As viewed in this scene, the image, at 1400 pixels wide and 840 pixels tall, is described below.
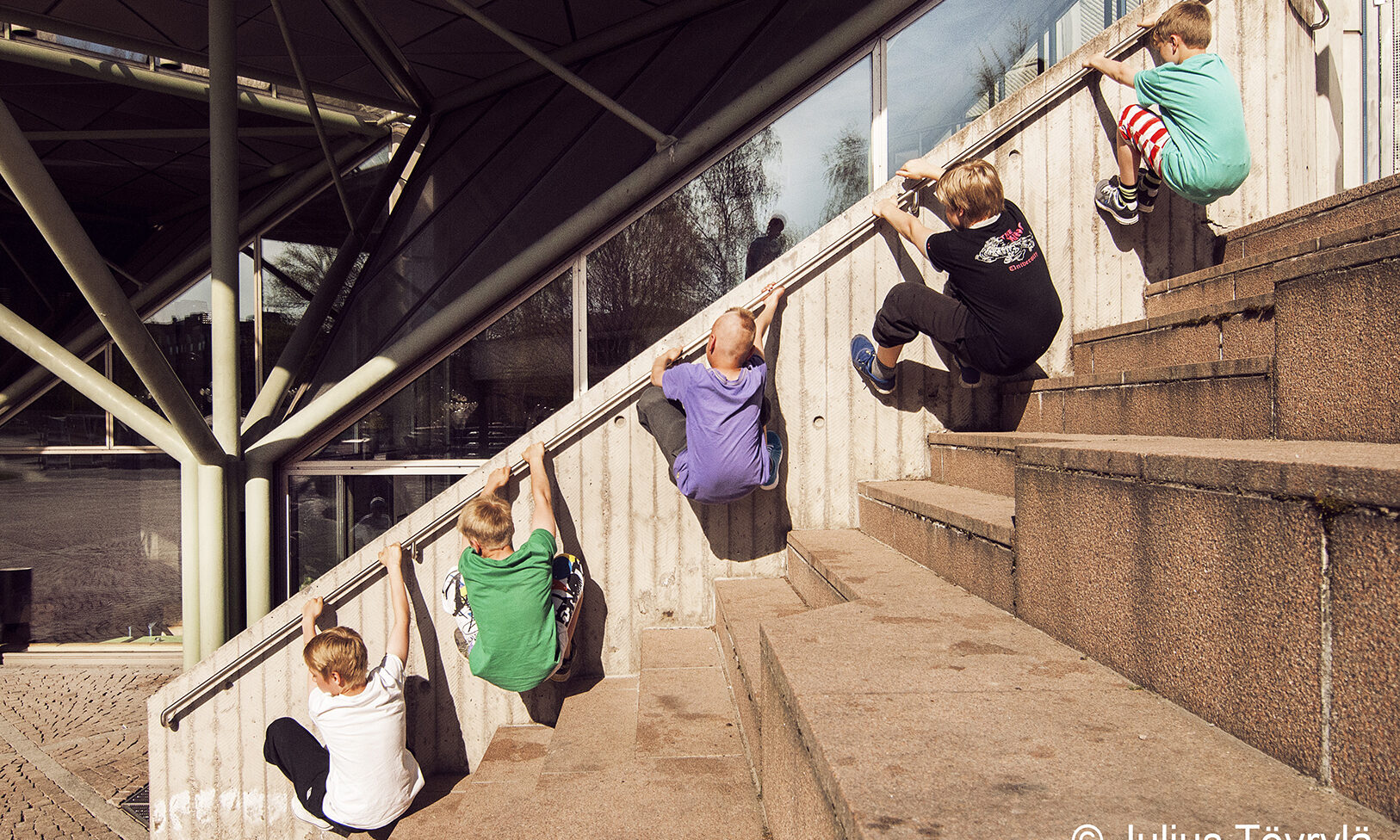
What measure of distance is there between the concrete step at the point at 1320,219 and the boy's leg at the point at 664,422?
8.62 feet

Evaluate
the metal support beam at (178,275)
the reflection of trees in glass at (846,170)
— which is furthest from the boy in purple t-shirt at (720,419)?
the metal support beam at (178,275)

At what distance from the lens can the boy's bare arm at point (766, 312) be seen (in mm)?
3842

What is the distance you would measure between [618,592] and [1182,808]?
3.08 m

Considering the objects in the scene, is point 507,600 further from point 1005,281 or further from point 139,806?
point 139,806

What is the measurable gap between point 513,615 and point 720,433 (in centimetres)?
129

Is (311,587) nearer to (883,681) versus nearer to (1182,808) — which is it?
(883,681)

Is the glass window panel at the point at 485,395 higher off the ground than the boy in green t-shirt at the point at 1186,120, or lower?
lower

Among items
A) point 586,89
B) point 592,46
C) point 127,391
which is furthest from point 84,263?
point 127,391

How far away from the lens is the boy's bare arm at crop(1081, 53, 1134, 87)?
3771 millimetres

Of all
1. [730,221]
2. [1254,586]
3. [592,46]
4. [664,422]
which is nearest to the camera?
[1254,586]

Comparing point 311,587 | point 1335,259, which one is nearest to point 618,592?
point 311,587

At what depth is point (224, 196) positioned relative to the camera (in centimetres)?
584

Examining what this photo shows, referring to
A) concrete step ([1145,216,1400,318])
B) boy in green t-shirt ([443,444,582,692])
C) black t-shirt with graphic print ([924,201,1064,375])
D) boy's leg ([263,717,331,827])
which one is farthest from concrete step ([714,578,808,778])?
boy's leg ([263,717,331,827])

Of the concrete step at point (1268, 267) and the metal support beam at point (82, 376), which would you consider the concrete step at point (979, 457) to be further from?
the metal support beam at point (82, 376)
